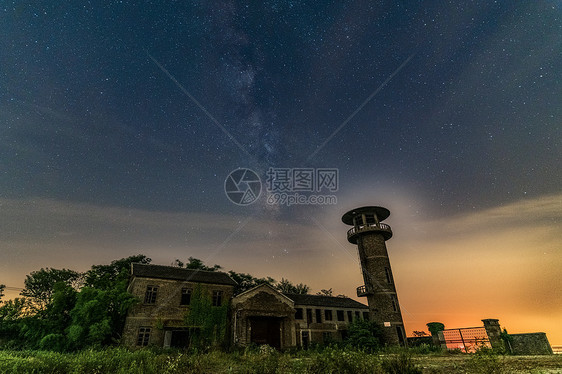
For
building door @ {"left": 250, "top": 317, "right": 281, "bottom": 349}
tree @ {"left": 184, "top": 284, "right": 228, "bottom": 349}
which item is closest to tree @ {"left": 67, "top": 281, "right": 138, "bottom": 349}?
tree @ {"left": 184, "top": 284, "right": 228, "bottom": 349}

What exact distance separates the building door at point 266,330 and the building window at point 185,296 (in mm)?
6166

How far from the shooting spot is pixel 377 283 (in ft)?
84.0

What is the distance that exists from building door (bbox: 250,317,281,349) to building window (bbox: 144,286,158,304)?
893 centimetres

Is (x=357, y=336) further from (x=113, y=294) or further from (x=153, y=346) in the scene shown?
(x=113, y=294)

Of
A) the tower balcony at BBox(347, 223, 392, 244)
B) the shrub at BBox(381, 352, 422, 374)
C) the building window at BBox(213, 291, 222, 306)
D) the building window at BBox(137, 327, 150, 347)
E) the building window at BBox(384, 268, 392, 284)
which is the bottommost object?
the shrub at BBox(381, 352, 422, 374)

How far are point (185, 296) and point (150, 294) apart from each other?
9.87 feet

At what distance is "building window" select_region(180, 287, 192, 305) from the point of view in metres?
23.7

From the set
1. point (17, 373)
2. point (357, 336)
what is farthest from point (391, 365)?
point (357, 336)

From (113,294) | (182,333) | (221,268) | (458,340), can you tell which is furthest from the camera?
(221,268)

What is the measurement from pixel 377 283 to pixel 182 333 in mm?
19114

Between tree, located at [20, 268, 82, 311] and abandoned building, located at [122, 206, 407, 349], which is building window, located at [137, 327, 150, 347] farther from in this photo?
tree, located at [20, 268, 82, 311]

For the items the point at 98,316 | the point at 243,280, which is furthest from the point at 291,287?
the point at 98,316

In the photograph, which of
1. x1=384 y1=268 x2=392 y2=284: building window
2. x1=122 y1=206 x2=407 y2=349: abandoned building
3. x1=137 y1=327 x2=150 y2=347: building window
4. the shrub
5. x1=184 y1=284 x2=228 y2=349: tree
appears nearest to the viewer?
the shrub

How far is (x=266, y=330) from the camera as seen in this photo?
80.6ft
